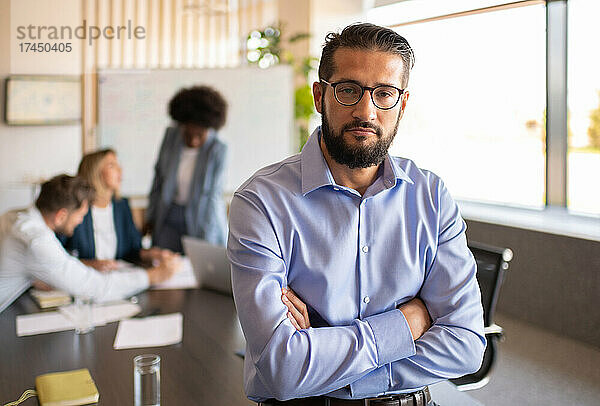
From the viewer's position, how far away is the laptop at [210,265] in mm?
2824

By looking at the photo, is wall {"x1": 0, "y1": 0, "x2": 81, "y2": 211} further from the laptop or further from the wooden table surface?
the laptop

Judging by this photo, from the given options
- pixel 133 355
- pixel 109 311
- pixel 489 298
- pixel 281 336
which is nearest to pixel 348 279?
pixel 281 336

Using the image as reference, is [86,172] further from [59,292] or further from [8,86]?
[59,292]

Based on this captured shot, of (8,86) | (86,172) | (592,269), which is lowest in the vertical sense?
(592,269)

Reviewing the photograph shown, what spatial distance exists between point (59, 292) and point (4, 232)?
363mm

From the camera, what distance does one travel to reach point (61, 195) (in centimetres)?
284

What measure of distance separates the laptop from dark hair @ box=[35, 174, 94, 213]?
53 centimetres

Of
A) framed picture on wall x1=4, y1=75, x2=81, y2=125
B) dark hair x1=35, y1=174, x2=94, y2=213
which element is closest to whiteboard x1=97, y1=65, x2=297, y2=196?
framed picture on wall x1=4, y1=75, x2=81, y2=125

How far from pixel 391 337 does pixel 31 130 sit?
2.52 metres

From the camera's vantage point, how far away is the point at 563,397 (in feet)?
12.0

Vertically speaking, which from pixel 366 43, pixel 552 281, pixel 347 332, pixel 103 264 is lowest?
pixel 552 281

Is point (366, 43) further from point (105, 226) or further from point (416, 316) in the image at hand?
point (105, 226)

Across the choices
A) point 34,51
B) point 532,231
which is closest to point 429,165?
point 532,231

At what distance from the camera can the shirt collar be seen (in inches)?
63.7
